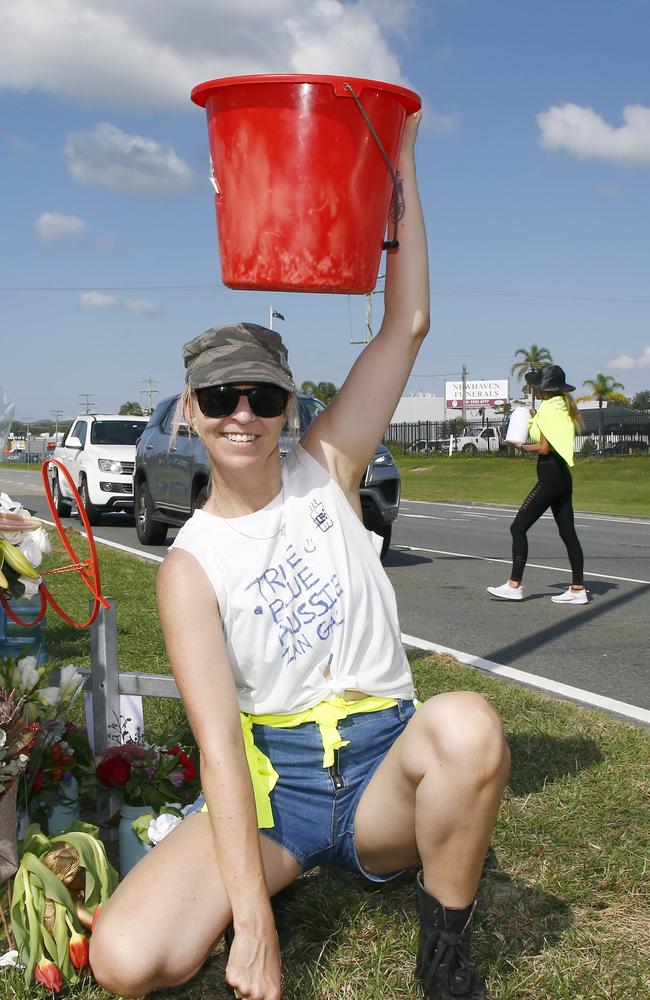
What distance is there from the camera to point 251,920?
2.13 metres

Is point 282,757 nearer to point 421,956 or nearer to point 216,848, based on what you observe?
point 216,848

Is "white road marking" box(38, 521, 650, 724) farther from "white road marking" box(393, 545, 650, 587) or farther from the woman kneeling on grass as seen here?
"white road marking" box(393, 545, 650, 587)

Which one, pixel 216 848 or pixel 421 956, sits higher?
pixel 216 848

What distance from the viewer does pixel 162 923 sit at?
216 cm

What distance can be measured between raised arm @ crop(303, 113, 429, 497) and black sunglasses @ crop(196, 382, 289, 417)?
0.28 metres

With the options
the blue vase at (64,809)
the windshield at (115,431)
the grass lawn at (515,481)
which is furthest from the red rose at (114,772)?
the grass lawn at (515,481)

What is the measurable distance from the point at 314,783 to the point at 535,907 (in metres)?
0.82

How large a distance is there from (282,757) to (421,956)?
0.55 metres

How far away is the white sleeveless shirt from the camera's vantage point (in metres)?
2.40

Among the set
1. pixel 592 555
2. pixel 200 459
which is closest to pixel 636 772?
pixel 200 459

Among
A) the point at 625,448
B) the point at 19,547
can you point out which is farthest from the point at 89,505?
the point at 625,448

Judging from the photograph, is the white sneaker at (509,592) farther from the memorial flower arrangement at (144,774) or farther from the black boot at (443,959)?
the black boot at (443,959)

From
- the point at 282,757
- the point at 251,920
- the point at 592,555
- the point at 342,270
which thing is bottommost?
the point at 592,555

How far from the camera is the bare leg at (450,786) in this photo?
2234 millimetres
